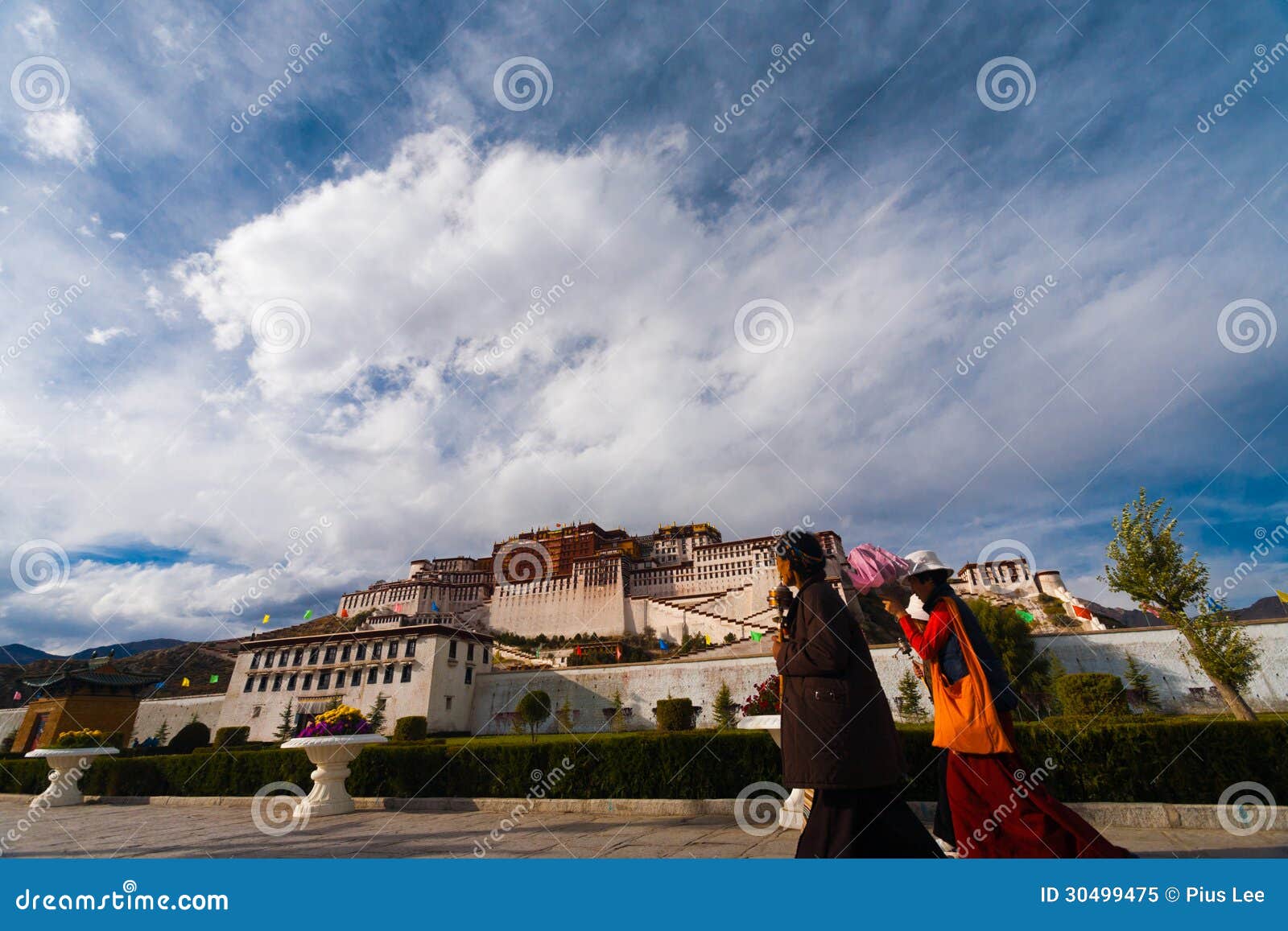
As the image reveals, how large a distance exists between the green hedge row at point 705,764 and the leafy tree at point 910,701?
1572 centimetres

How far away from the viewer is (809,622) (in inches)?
141

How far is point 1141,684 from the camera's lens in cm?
2205

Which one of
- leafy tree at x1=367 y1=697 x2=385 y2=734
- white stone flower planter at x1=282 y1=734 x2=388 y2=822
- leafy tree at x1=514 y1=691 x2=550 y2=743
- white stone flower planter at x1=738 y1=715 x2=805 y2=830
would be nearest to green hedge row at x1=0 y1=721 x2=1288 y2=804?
white stone flower planter at x1=282 y1=734 x2=388 y2=822

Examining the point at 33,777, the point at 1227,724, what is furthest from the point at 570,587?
the point at 1227,724

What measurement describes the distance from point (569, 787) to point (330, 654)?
3022 centimetres

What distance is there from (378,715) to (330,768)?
2440cm

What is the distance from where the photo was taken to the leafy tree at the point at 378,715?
1153 inches

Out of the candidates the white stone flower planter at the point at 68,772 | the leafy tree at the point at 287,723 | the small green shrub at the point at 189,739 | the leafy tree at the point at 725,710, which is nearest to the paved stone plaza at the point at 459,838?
the white stone flower planter at the point at 68,772

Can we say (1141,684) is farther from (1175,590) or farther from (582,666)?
(582,666)

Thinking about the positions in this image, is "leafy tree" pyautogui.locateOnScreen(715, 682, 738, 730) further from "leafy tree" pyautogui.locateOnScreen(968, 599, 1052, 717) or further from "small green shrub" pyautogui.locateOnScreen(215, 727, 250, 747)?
"small green shrub" pyautogui.locateOnScreen(215, 727, 250, 747)

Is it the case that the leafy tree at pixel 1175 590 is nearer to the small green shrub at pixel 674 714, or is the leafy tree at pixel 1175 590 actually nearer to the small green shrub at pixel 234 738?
the small green shrub at pixel 674 714

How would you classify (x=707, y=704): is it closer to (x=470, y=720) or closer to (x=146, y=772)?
(x=470, y=720)

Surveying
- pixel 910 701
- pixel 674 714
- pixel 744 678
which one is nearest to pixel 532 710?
pixel 674 714

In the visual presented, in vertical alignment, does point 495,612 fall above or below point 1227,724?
above
